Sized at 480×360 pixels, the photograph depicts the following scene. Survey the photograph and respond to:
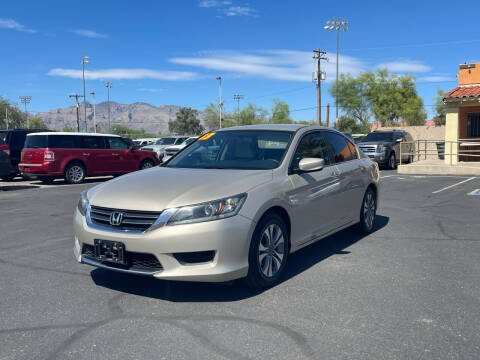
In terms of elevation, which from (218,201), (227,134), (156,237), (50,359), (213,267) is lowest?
(50,359)

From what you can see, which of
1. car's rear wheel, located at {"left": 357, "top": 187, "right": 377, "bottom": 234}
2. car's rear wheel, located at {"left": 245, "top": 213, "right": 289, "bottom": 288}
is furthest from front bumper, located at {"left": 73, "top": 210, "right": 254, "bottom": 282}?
car's rear wheel, located at {"left": 357, "top": 187, "right": 377, "bottom": 234}

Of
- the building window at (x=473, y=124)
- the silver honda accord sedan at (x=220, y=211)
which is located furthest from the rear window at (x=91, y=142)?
the building window at (x=473, y=124)

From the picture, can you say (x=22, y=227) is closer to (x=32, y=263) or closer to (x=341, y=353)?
(x=32, y=263)

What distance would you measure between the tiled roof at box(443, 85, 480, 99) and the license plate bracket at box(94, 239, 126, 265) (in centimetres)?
1797

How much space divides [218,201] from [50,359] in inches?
69.1

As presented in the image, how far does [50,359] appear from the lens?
3162 millimetres

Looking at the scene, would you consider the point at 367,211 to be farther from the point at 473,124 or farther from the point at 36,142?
the point at 473,124

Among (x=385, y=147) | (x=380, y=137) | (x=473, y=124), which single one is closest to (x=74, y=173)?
(x=385, y=147)

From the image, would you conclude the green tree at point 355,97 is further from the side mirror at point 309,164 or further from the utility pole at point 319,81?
the side mirror at point 309,164

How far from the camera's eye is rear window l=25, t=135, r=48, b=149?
15402mm

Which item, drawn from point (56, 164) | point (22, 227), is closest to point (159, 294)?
point (22, 227)

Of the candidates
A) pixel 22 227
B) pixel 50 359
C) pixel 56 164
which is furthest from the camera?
pixel 56 164

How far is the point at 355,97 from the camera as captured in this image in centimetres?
7038

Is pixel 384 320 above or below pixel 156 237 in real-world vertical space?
below
